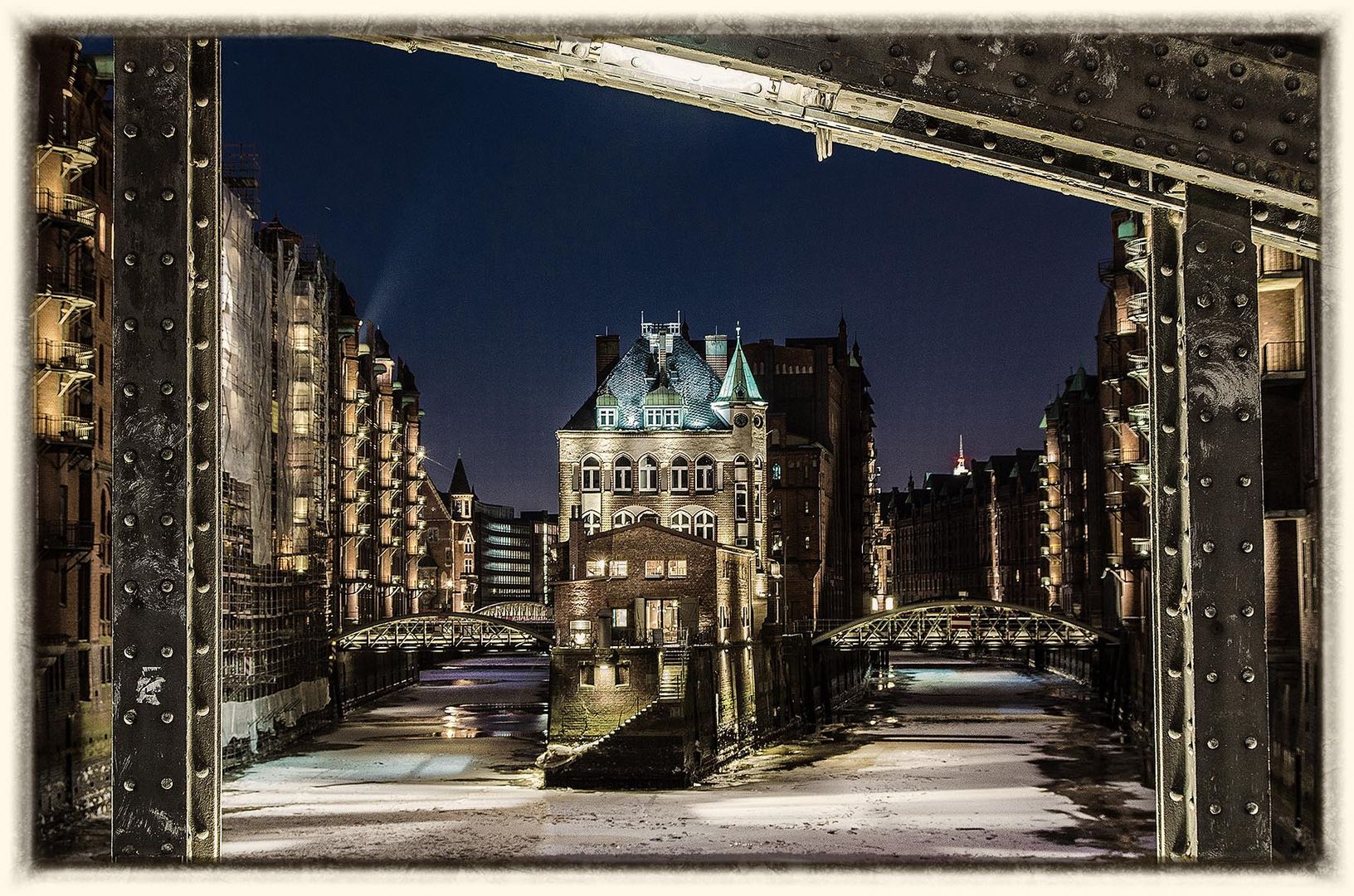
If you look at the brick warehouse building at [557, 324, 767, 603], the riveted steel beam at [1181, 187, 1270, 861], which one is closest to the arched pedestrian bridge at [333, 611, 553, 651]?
the brick warehouse building at [557, 324, 767, 603]

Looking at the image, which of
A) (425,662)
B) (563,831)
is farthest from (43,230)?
(425,662)

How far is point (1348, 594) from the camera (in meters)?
4.75

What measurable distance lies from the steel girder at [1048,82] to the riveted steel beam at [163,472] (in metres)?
0.84

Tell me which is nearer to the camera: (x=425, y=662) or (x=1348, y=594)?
(x=1348, y=594)

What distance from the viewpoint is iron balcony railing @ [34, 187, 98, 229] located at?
33344 millimetres

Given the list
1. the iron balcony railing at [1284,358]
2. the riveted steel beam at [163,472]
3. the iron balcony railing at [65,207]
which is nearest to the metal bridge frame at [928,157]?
the riveted steel beam at [163,472]

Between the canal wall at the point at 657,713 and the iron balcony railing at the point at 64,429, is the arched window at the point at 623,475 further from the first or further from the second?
the iron balcony railing at the point at 64,429

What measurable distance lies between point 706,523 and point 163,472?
60.1m

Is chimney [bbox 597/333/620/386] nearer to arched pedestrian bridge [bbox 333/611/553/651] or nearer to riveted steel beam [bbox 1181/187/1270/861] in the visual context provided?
arched pedestrian bridge [bbox 333/611/553/651]

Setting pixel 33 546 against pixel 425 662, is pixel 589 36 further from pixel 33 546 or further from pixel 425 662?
pixel 425 662

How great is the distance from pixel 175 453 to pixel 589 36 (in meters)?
1.99

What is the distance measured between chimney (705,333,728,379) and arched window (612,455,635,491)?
1213 centimetres

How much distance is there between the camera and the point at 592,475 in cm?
6481

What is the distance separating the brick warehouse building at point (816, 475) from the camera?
83062 millimetres
